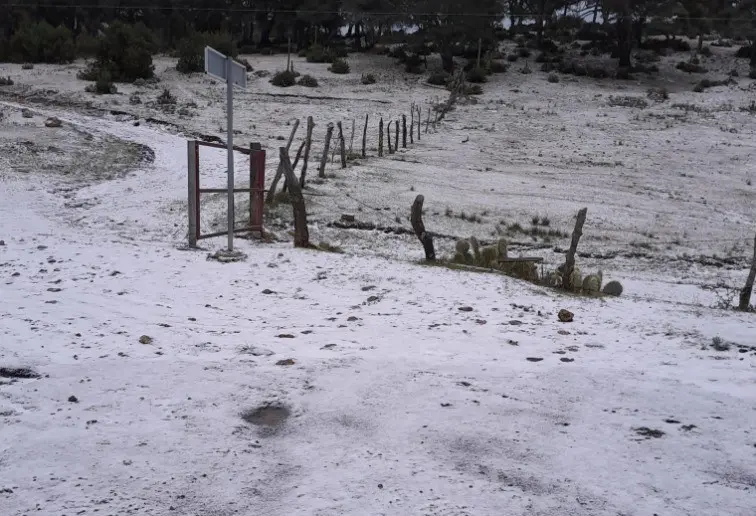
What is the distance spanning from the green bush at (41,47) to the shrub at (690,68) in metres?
34.7

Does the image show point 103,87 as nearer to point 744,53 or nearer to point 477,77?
point 477,77

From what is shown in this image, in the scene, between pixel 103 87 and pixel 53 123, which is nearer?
pixel 53 123

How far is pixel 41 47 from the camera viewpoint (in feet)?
126

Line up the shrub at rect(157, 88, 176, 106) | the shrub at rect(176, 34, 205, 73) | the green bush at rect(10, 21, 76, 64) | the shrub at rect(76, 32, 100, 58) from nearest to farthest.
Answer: the shrub at rect(157, 88, 176, 106) → the shrub at rect(176, 34, 205, 73) → the shrub at rect(76, 32, 100, 58) → the green bush at rect(10, 21, 76, 64)

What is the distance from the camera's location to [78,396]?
430cm

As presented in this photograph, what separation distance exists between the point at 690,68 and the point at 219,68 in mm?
38785

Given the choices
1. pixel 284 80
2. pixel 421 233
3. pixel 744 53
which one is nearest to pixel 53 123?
pixel 284 80

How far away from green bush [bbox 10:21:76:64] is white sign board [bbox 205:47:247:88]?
34.5 m

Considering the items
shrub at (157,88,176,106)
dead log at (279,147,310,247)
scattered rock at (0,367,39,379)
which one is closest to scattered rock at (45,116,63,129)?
shrub at (157,88,176,106)

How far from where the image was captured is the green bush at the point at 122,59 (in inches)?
1267

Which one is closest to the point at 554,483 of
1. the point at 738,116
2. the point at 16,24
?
the point at 738,116

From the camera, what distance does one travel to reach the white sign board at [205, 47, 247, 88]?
7.66 meters

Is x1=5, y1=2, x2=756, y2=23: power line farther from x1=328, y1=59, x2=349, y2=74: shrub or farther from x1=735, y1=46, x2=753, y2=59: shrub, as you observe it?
x1=328, y1=59, x2=349, y2=74: shrub

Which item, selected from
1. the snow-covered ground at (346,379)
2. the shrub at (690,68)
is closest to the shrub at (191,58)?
the snow-covered ground at (346,379)
